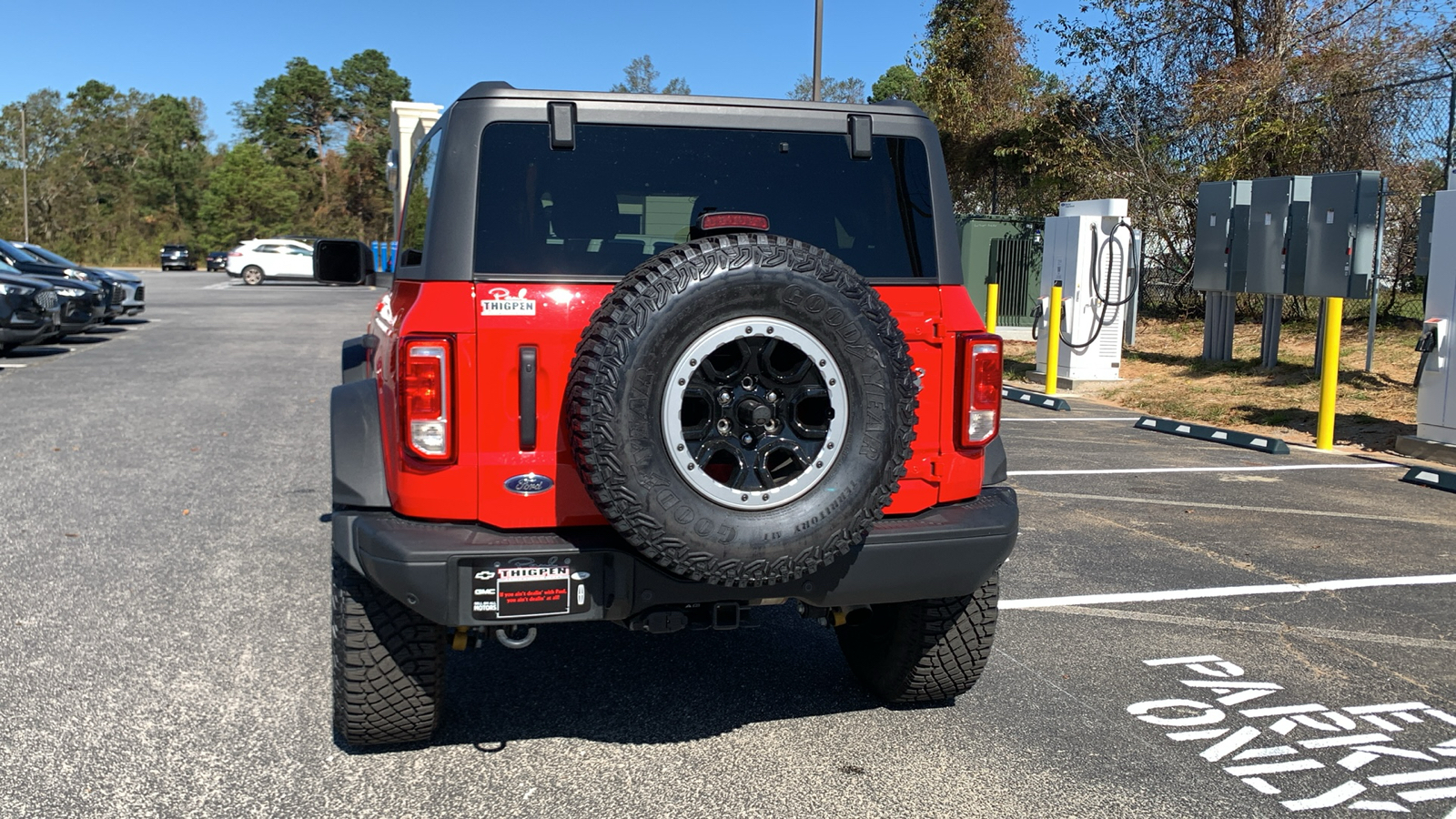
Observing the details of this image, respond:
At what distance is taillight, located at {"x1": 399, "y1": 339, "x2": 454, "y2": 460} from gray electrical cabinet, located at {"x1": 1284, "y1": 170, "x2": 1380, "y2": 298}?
10.7 metres

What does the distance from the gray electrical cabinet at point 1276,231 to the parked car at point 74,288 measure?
1546 cm

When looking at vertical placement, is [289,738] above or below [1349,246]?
below

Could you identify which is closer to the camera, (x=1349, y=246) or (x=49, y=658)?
(x=49, y=658)

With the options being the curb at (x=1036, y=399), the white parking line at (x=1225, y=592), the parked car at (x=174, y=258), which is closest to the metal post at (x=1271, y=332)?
the curb at (x=1036, y=399)

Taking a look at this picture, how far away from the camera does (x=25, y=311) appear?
15.3 metres

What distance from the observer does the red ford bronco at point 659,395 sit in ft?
10.1

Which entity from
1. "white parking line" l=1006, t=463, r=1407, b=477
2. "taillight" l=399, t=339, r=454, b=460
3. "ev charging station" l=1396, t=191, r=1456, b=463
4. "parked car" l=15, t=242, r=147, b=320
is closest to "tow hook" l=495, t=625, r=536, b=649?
"taillight" l=399, t=339, r=454, b=460

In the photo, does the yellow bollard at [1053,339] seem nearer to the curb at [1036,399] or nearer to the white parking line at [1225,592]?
the curb at [1036,399]

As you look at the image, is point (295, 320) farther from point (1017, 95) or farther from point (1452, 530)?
point (1452, 530)

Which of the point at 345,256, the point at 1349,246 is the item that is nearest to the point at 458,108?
the point at 345,256

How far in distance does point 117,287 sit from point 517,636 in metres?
19.8

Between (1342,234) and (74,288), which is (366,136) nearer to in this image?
(74,288)

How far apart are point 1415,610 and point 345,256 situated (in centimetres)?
503

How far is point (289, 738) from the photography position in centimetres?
379
